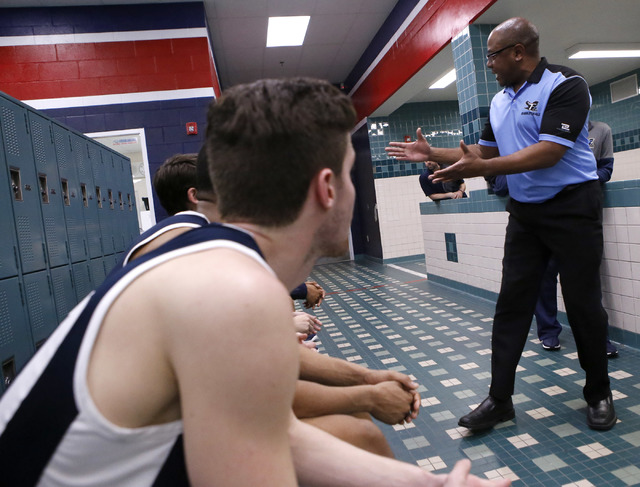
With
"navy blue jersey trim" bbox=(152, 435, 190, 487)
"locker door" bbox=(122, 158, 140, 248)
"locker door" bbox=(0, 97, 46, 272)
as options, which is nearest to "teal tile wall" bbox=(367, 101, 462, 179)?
"locker door" bbox=(122, 158, 140, 248)

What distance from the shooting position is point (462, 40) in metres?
4.43

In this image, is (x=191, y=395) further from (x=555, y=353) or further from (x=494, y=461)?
(x=555, y=353)

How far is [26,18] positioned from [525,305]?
6324 mm

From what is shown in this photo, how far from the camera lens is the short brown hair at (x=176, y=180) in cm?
202

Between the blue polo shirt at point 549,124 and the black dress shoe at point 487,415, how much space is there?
91 cm

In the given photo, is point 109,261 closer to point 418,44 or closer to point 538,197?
point 538,197

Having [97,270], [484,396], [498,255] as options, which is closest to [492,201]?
[498,255]

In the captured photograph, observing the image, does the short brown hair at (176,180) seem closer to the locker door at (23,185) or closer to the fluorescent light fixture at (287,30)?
the locker door at (23,185)

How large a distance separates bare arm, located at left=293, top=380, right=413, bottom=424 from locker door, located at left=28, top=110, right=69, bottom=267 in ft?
7.65

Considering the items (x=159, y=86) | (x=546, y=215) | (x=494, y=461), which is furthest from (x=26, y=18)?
(x=494, y=461)

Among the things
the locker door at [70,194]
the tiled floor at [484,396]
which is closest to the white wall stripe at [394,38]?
the tiled floor at [484,396]

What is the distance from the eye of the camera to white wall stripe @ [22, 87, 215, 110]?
18.4ft

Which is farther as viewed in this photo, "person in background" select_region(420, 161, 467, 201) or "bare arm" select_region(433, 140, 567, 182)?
"person in background" select_region(420, 161, 467, 201)

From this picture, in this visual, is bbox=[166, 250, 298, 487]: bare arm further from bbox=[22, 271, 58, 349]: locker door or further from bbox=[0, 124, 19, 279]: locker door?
bbox=[22, 271, 58, 349]: locker door
